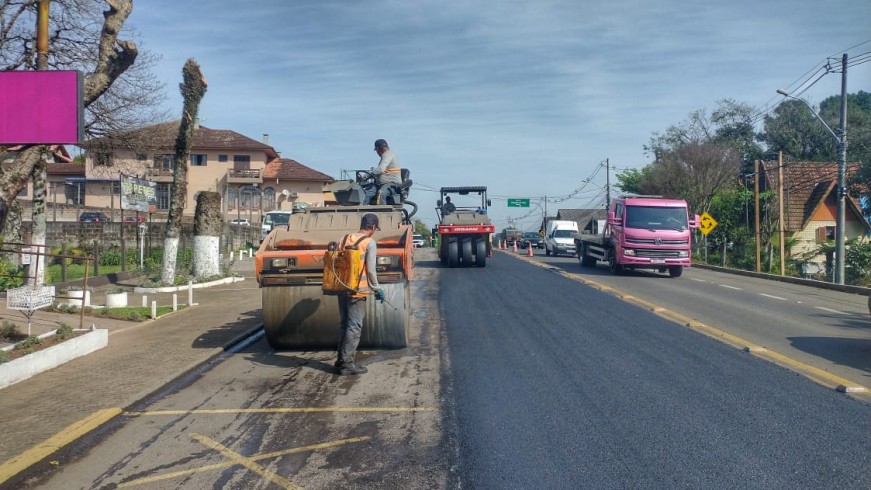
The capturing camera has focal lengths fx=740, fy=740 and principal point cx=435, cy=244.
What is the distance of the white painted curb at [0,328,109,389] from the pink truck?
1586 cm

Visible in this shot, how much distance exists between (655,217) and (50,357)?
18033mm

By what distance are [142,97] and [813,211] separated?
119 ft

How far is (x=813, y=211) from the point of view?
4166 cm

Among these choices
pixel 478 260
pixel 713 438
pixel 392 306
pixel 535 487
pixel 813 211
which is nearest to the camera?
pixel 535 487

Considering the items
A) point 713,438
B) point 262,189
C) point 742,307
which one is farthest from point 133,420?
point 262,189

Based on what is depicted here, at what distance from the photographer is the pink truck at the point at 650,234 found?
72.8ft

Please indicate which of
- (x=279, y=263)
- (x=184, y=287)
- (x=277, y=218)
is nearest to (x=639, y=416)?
(x=279, y=263)

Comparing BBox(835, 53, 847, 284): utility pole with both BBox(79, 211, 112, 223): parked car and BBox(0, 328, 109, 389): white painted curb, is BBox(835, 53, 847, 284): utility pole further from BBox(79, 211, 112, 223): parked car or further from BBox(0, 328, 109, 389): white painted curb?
BBox(79, 211, 112, 223): parked car

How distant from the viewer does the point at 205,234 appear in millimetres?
20812

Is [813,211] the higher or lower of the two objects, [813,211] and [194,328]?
the higher

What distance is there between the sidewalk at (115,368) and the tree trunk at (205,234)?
571cm

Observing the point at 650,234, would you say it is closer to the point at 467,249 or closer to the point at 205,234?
the point at 467,249

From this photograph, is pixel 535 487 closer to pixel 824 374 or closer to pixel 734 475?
pixel 734 475

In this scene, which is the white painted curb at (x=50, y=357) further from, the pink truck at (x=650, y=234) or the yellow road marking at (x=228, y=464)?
the pink truck at (x=650, y=234)
